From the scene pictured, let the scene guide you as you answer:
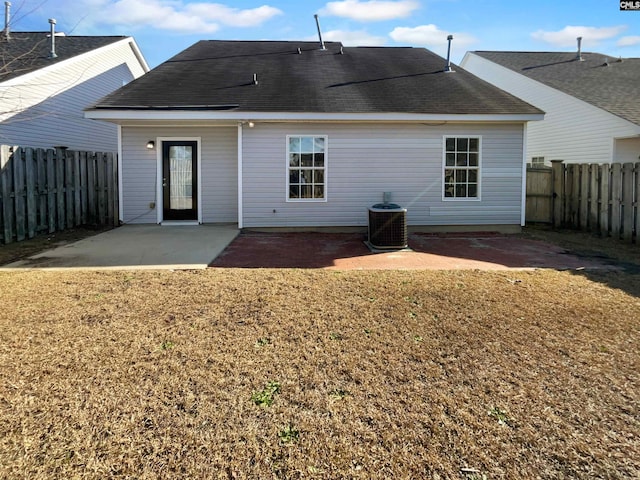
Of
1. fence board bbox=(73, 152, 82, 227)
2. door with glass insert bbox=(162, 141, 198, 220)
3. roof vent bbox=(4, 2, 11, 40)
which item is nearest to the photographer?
roof vent bbox=(4, 2, 11, 40)

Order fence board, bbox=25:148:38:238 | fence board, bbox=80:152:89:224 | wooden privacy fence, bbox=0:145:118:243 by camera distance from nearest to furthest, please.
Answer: wooden privacy fence, bbox=0:145:118:243
fence board, bbox=25:148:38:238
fence board, bbox=80:152:89:224

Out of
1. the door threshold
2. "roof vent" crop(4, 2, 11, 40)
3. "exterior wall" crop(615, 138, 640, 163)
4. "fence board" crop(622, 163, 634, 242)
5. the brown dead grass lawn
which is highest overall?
"roof vent" crop(4, 2, 11, 40)

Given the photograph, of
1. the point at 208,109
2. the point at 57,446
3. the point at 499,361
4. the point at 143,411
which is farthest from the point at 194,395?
the point at 208,109

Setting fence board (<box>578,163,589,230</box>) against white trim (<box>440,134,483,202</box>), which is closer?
white trim (<box>440,134,483,202</box>)

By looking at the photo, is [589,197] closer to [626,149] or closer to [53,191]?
[626,149]

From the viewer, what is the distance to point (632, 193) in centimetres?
925

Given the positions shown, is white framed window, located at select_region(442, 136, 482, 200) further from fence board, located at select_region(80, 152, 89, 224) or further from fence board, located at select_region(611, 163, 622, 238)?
fence board, located at select_region(80, 152, 89, 224)

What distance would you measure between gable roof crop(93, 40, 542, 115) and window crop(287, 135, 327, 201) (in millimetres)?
895

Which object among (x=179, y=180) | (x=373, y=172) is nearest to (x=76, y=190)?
(x=179, y=180)

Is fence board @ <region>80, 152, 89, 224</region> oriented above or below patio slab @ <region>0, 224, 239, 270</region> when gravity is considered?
above

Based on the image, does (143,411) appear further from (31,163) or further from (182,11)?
(182,11)


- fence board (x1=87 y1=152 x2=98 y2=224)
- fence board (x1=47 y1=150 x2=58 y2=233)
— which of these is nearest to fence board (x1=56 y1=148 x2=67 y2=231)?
fence board (x1=47 y1=150 x2=58 y2=233)

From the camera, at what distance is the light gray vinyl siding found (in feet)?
39.2

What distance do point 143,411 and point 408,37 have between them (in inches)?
839
